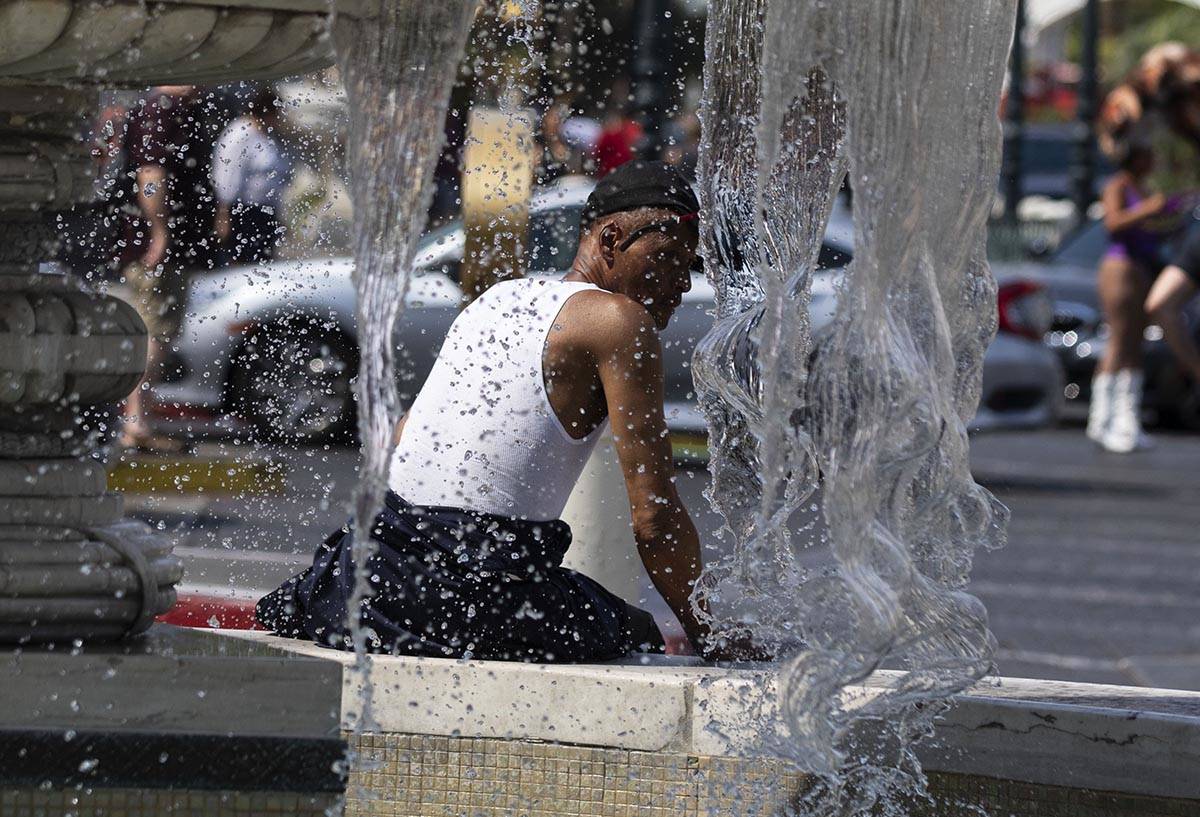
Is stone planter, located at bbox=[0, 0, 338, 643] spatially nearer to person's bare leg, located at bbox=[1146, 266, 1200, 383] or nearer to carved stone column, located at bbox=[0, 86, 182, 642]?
carved stone column, located at bbox=[0, 86, 182, 642]

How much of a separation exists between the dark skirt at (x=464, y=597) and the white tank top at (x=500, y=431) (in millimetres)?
37

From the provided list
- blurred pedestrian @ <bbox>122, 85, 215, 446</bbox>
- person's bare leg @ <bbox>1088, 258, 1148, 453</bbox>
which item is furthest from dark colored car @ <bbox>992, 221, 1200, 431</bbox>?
blurred pedestrian @ <bbox>122, 85, 215, 446</bbox>

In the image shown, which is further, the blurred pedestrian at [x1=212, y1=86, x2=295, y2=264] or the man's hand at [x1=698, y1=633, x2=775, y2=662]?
the blurred pedestrian at [x1=212, y1=86, x2=295, y2=264]

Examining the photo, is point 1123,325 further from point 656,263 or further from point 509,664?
point 509,664

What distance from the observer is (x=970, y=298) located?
4031mm

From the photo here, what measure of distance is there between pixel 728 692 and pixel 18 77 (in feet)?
4.62

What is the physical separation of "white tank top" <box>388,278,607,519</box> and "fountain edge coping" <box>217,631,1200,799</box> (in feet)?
1.24

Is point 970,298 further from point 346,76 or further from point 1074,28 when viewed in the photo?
point 1074,28

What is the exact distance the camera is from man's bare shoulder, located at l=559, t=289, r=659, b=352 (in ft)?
12.1

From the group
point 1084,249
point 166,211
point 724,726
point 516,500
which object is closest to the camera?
point 724,726

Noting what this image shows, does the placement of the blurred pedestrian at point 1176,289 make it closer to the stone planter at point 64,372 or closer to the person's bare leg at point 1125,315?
the person's bare leg at point 1125,315

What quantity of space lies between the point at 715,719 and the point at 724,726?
2cm

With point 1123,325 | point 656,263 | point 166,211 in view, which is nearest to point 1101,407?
point 1123,325

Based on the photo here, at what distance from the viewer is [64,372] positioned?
3.46 metres
